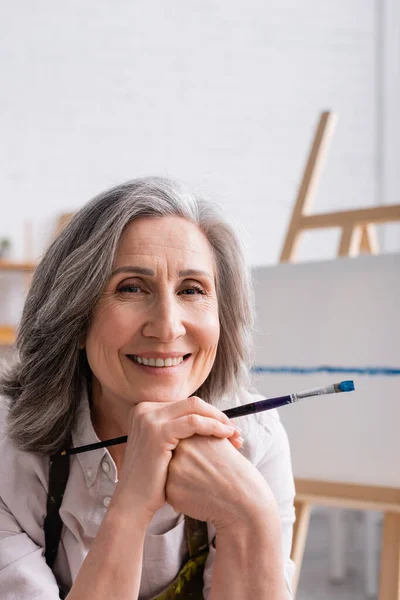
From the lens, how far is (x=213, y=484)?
3.23 feet

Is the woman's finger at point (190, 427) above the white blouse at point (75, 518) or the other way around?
above

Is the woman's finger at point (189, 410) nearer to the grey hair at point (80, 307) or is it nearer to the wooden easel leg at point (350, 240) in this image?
the grey hair at point (80, 307)

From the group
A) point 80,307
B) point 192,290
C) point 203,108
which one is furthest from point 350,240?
A: point 203,108

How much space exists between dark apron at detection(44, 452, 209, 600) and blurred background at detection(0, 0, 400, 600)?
2254mm

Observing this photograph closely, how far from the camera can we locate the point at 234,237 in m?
1.23

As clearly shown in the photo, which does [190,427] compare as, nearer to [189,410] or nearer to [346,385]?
[189,410]

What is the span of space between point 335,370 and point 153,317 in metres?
0.75

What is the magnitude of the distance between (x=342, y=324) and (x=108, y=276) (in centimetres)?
75

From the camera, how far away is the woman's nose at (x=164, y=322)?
1.05 metres

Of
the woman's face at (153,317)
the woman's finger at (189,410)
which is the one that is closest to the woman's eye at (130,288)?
the woman's face at (153,317)

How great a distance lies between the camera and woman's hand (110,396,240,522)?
3.21 ft

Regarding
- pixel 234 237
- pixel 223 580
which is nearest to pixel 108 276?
pixel 234 237

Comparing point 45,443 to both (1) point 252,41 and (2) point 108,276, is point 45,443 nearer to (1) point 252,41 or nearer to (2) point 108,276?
(2) point 108,276

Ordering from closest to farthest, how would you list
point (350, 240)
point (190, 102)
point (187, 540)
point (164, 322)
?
point (164, 322)
point (187, 540)
point (350, 240)
point (190, 102)
